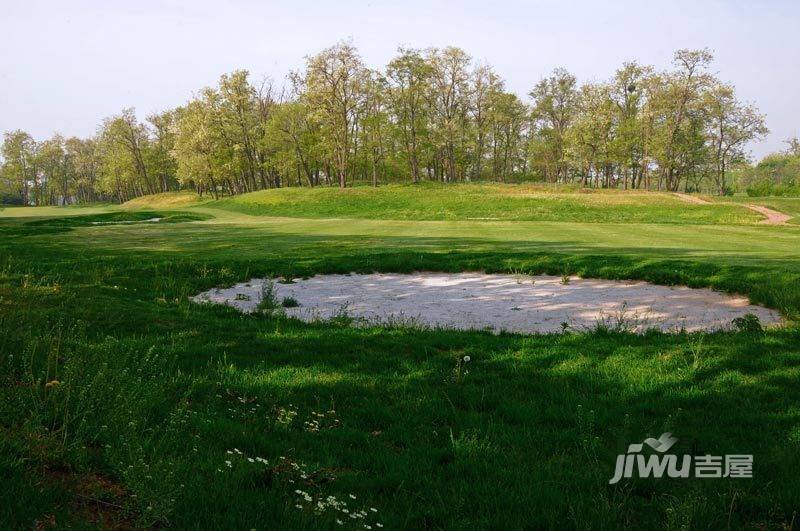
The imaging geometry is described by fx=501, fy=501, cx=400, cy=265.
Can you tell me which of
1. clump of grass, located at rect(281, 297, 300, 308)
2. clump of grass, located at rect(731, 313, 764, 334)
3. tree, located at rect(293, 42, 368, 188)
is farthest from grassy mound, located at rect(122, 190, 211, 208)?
clump of grass, located at rect(731, 313, 764, 334)

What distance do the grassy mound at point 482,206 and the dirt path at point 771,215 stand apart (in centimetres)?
104

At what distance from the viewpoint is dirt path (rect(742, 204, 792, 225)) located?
39.9 meters

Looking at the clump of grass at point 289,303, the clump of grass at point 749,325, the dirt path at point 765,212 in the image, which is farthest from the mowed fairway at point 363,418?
the dirt path at point 765,212

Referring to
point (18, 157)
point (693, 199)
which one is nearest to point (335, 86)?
point (693, 199)

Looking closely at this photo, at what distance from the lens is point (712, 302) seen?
10359 millimetres

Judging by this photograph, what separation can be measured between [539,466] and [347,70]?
216 ft

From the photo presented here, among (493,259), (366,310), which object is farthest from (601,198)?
(366,310)

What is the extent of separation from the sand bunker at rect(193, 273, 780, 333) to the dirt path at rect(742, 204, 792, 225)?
36683 mm

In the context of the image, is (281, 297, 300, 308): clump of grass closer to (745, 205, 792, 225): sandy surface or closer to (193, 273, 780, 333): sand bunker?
Answer: (193, 273, 780, 333): sand bunker

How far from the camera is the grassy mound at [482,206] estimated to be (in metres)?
44.4

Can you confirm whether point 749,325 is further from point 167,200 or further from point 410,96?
point 167,200

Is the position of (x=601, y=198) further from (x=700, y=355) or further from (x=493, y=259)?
(x=700, y=355)

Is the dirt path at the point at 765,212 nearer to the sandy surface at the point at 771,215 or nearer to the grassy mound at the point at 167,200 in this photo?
the sandy surface at the point at 771,215

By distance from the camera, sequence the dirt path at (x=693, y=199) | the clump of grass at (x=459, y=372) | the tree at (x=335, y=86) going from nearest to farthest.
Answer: the clump of grass at (x=459, y=372) → the dirt path at (x=693, y=199) → the tree at (x=335, y=86)
